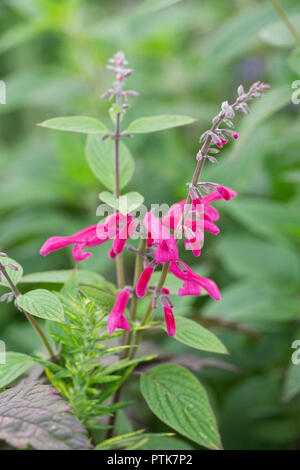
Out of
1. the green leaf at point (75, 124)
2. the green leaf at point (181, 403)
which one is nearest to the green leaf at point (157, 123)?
the green leaf at point (75, 124)

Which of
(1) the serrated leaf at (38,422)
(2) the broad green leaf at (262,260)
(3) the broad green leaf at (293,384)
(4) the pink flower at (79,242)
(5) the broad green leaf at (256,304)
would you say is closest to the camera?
(1) the serrated leaf at (38,422)

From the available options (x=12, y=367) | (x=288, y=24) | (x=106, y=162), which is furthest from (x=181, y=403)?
(x=288, y=24)

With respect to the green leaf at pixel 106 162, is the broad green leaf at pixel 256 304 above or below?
below

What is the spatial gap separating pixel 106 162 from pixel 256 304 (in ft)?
1.37

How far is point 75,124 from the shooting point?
A: 22.6 inches

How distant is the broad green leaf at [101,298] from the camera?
558 mm

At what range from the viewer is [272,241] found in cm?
127

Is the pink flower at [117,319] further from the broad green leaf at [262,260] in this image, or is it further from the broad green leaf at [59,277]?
the broad green leaf at [262,260]

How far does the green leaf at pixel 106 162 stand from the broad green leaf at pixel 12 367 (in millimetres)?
203

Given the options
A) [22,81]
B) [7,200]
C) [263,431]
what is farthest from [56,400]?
[22,81]

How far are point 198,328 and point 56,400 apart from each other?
0.17 m

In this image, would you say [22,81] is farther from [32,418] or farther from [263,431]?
[32,418]

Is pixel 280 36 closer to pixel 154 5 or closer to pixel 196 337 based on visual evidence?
pixel 154 5
